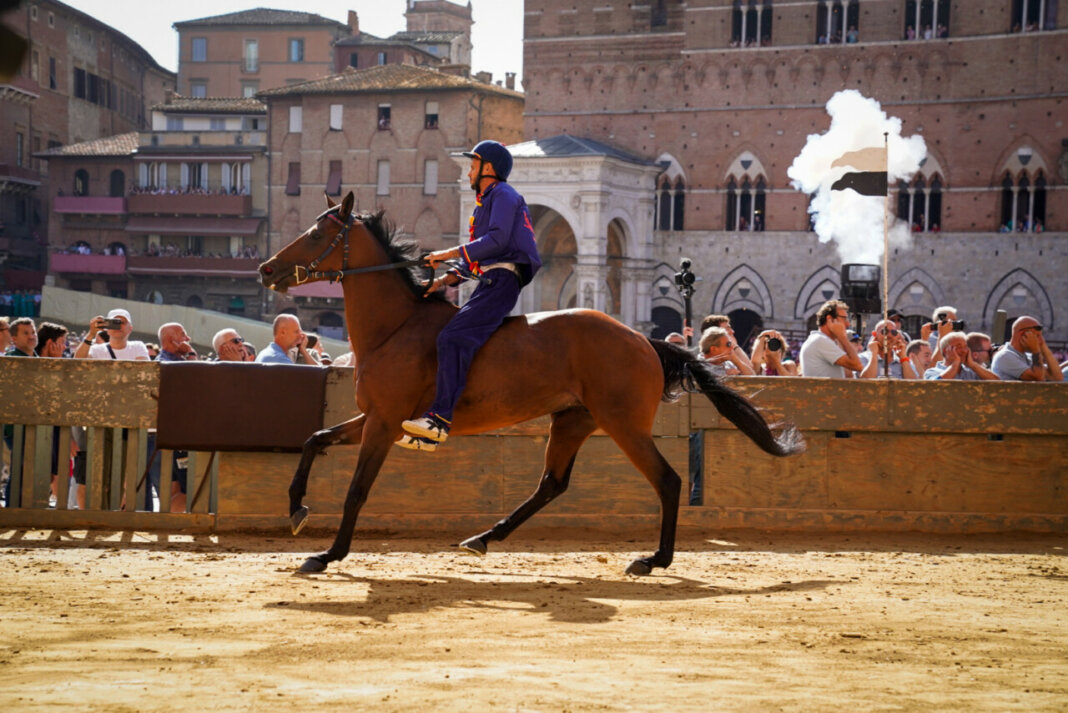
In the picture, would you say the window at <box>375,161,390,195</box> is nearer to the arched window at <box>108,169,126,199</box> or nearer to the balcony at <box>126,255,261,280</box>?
the balcony at <box>126,255,261,280</box>

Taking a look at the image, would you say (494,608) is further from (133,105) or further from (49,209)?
(133,105)

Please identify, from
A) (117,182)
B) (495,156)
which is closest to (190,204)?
(117,182)

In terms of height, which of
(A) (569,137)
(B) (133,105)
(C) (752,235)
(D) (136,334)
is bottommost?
(D) (136,334)

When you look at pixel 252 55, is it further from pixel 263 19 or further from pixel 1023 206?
pixel 1023 206

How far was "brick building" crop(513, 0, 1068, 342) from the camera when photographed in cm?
4169

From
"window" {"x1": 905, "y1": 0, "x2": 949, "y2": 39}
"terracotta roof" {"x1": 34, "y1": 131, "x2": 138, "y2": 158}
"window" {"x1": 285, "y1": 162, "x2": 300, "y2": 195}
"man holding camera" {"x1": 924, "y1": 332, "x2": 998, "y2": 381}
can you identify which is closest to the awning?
"window" {"x1": 285, "y1": 162, "x2": 300, "y2": 195}

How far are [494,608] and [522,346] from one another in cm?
215

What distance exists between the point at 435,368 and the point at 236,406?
239 centimetres

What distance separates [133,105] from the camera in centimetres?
7562

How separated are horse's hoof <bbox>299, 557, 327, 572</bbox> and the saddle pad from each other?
Answer: 214 centimetres

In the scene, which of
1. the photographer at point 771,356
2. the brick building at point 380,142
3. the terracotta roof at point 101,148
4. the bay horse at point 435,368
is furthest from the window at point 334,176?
the bay horse at point 435,368

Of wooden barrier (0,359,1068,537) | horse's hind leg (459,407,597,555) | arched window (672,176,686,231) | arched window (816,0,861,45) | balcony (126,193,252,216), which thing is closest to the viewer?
horse's hind leg (459,407,597,555)

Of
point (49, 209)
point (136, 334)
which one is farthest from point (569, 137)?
point (49, 209)

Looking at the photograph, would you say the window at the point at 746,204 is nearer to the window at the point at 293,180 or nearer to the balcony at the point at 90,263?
the window at the point at 293,180
